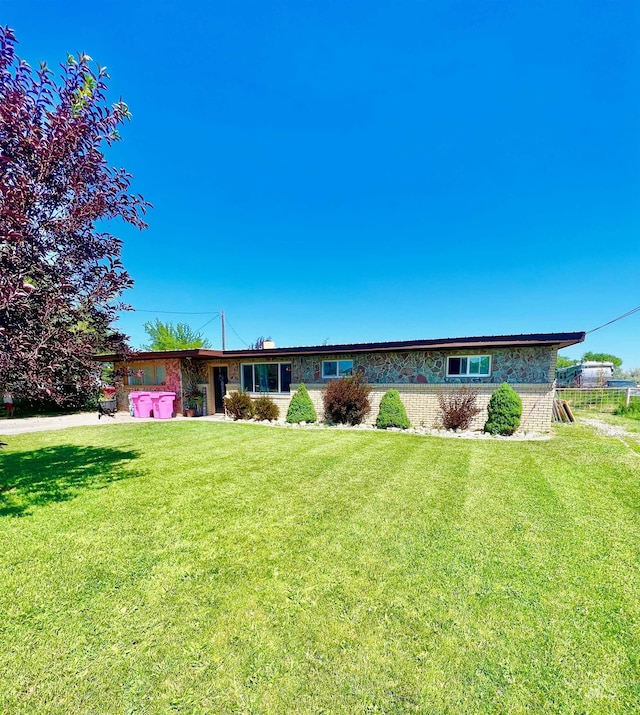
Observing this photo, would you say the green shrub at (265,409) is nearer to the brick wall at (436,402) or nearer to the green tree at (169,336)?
the brick wall at (436,402)

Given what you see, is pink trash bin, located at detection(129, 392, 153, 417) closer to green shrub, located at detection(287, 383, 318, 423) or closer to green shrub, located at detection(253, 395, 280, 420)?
green shrub, located at detection(253, 395, 280, 420)

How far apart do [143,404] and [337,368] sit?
29.6 feet

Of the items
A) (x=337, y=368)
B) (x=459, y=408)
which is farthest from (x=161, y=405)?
(x=459, y=408)

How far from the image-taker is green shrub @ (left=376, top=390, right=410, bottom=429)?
11125mm

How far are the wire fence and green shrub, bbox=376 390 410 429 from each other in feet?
31.9

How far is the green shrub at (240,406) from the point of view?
1348cm

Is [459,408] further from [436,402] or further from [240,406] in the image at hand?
[240,406]

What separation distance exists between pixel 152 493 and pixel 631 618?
5.58 metres

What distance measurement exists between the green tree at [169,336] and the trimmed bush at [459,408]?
86.4ft

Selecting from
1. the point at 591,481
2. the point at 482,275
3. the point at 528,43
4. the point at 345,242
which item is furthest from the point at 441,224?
the point at 591,481

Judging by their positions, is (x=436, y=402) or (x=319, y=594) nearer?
(x=319, y=594)

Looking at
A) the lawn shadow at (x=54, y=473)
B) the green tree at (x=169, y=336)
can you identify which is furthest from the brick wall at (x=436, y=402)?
the green tree at (x=169, y=336)

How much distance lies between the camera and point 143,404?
15.0m

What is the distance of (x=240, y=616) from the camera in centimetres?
254
